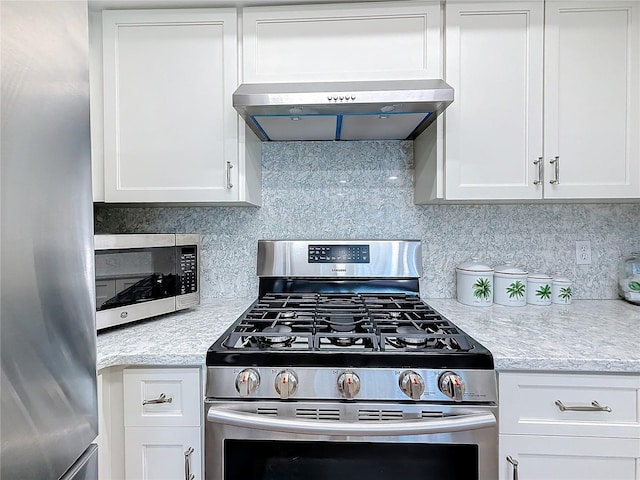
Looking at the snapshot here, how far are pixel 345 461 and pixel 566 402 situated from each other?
604mm

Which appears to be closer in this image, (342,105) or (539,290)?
(342,105)

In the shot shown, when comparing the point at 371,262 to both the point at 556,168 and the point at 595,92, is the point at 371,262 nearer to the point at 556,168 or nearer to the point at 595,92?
the point at 556,168

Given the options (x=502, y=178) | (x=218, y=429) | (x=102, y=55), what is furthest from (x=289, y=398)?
(x=102, y=55)

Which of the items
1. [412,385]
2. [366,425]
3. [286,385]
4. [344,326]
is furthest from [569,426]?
[286,385]

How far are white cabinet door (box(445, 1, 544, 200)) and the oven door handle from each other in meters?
0.80

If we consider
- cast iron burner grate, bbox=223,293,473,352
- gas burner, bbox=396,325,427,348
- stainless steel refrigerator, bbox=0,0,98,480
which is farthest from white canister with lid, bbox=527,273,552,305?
stainless steel refrigerator, bbox=0,0,98,480

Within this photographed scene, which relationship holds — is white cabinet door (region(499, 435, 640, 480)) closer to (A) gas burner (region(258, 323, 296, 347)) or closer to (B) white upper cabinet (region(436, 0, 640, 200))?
(A) gas burner (region(258, 323, 296, 347))

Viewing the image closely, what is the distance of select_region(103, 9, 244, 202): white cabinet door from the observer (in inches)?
54.0

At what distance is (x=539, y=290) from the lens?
1521mm

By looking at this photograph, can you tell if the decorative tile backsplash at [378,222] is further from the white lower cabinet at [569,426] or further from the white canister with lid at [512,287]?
the white lower cabinet at [569,426]

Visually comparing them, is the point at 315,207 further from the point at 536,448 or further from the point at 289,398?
the point at 536,448

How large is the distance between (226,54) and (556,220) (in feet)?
5.26

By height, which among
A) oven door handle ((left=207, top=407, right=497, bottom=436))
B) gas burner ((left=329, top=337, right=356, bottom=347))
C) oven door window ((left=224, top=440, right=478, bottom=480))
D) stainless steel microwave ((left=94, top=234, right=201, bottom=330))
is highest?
stainless steel microwave ((left=94, top=234, right=201, bottom=330))

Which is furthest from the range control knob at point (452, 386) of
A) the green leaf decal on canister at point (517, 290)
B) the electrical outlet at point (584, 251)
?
the electrical outlet at point (584, 251)
